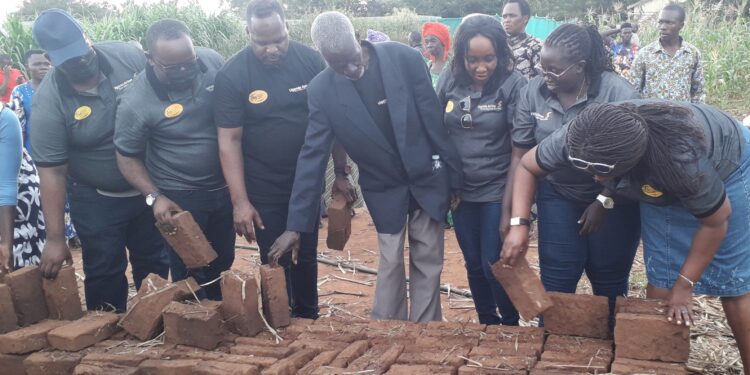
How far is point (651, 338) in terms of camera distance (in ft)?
8.87

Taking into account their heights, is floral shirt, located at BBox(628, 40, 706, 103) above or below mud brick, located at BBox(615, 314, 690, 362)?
above

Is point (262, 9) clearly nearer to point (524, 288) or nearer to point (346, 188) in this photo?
point (346, 188)

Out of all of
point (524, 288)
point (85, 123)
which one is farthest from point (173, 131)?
point (524, 288)

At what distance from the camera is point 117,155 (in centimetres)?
388

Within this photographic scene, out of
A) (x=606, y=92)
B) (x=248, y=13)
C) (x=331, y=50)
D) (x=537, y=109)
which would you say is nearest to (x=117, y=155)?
(x=248, y=13)

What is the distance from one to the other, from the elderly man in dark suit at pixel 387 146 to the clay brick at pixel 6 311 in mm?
1461

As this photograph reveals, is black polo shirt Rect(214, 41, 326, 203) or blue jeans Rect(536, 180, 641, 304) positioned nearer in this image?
blue jeans Rect(536, 180, 641, 304)

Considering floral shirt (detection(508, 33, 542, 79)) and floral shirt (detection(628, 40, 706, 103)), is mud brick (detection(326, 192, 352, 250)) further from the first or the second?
floral shirt (detection(628, 40, 706, 103))

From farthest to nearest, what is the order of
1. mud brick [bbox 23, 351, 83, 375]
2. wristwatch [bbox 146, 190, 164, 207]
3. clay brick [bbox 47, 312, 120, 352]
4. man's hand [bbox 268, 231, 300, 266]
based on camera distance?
wristwatch [bbox 146, 190, 164, 207] < man's hand [bbox 268, 231, 300, 266] < clay brick [bbox 47, 312, 120, 352] < mud brick [bbox 23, 351, 83, 375]

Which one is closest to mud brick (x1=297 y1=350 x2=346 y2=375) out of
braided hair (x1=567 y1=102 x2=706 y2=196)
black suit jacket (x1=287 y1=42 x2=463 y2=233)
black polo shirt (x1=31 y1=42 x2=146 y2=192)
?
black suit jacket (x1=287 y1=42 x2=463 y2=233)

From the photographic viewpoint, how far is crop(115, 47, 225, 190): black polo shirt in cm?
382

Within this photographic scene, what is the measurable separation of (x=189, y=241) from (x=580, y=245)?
2.02 m

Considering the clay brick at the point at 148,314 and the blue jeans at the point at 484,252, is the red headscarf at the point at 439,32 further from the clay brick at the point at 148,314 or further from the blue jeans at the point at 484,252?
the clay brick at the point at 148,314

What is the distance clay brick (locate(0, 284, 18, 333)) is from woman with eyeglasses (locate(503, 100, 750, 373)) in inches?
103
